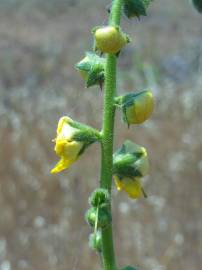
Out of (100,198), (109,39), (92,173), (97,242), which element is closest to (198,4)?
(109,39)

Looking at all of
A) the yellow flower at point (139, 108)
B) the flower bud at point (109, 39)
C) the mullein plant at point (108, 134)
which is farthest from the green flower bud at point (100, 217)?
the flower bud at point (109, 39)

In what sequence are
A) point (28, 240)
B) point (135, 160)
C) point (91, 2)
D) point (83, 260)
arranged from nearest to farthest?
1. point (135, 160)
2. point (83, 260)
3. point (28, 240)
4. point (91, 2)

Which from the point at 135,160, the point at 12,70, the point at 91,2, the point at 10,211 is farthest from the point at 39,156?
the point at 91,2

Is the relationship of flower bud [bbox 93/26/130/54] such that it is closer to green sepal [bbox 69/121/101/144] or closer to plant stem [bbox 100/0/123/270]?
plant stem [bbox 100/0/123/270]

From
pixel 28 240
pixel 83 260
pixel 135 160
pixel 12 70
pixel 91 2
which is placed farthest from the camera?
A: pixel 91 2

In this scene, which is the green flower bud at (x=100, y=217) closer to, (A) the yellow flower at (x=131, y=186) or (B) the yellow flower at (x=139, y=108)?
(A) the yellow flower at (x=131, y=186)

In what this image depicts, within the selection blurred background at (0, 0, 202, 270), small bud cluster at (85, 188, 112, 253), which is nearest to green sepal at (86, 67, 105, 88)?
small bud cluster at (85, 188, 112, 253)

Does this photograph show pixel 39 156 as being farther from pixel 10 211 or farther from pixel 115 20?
pixel 115 20
